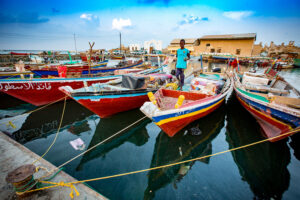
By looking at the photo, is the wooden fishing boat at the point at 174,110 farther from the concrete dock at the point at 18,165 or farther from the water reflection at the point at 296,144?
the water reflection at the point at 296,144

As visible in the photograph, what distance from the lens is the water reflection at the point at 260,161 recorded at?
3.49 metres

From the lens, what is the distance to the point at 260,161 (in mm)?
4367

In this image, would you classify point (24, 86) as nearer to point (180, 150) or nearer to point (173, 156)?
point (173, 156)

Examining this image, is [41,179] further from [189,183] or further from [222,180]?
[222,180]

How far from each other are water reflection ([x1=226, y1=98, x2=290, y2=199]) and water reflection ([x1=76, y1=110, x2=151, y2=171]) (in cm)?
365

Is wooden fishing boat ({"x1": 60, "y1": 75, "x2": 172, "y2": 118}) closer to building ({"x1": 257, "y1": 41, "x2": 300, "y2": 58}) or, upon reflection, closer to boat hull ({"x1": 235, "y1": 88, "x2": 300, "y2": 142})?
boat hull ({"x1": 235, "y1": 88, "x2": 300, "y2": 142})

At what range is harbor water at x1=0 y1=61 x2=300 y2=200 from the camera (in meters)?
3.46

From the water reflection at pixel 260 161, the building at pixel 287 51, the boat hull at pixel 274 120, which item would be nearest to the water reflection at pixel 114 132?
the water reflection at pixel 260 161

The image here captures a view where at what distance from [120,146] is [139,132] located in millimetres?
1207

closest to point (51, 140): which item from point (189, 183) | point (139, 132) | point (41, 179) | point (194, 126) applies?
point (41, 179)

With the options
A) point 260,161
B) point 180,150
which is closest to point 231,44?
point 260,161

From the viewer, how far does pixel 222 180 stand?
12.2 feet

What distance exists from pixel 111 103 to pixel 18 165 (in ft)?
12.5

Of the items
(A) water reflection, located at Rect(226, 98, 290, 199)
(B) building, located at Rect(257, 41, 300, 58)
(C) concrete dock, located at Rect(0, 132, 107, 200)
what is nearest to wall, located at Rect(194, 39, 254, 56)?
(B) building, located at Rect(257, 41, 300, 58)
